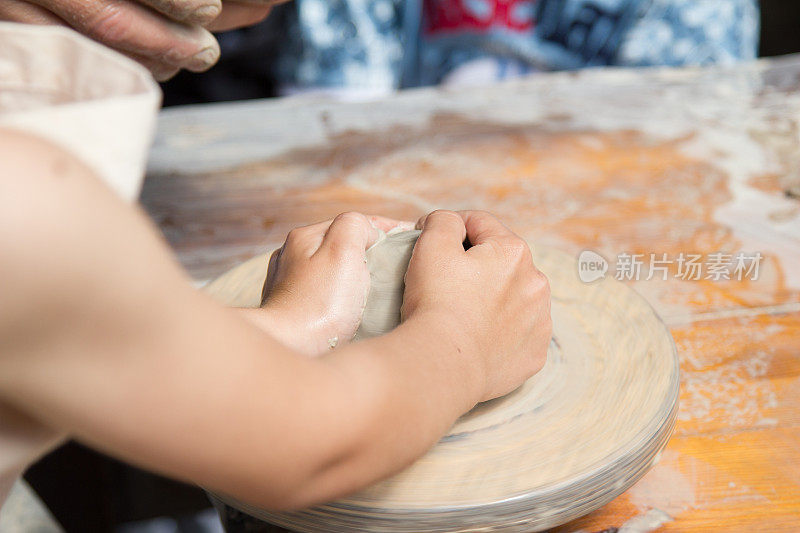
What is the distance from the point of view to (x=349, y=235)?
0.81 metres

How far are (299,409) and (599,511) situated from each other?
411 mm

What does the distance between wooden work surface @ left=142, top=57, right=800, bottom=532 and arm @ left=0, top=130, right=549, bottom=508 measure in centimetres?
34

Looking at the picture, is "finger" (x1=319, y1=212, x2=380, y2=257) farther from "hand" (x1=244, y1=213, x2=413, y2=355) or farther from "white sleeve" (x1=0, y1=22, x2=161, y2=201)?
"white sleeve" (x1=0, y1=22, x2=161, y2=201)

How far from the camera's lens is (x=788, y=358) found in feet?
3.09

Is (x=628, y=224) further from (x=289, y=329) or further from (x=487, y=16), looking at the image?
(x=487, y=16)

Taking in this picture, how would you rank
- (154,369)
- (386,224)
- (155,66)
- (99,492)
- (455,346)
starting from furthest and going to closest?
(99,492) → (155,66) → (386,224) → (455,346) → (154,369)

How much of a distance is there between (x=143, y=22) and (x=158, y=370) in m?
0.71

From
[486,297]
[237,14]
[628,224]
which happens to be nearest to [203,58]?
[237,14]

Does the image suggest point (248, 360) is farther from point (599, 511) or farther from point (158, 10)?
point (158, 10)

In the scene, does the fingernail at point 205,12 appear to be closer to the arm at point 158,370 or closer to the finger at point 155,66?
the finger at point 155,66

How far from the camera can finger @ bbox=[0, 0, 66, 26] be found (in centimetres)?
94

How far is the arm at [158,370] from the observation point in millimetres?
371

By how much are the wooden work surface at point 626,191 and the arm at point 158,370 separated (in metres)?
0.34

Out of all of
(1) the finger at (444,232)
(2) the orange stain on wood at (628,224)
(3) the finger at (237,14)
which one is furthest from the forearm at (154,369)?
(3) the finger at (237,14)
